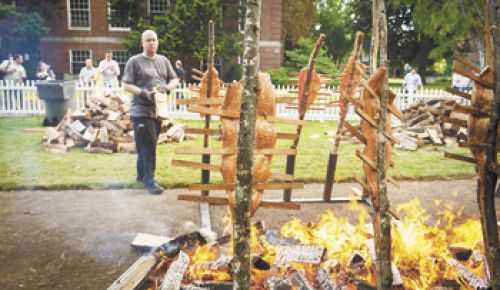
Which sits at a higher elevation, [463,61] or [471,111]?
[463,61]

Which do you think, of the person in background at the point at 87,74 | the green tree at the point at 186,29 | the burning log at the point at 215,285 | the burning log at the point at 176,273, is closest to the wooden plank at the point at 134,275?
the burning log at the point at 176,273

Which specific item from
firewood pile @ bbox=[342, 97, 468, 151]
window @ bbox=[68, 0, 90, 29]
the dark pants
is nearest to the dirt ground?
the dark pants

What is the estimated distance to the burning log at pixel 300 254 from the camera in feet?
10.3

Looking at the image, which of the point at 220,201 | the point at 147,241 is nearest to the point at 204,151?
the point at 220,201

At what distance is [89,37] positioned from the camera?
30.4 m

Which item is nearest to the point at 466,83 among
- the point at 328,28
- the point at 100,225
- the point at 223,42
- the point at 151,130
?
the point at 223,42

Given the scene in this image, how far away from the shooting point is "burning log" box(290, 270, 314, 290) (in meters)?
2.73

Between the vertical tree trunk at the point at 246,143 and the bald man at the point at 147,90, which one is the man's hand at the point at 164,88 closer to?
the bald man at the point at 147,90

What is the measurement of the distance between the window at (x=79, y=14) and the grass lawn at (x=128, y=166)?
72.6 ft

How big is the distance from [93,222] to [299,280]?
9.21 ft

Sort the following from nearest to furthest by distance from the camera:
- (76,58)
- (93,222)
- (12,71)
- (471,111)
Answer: (471,111), (93,222), (12,71), (76,58)

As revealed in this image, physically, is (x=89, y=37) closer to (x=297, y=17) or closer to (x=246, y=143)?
(x=297, y=17)

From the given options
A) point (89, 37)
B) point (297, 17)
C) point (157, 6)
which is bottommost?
point (89, 37)

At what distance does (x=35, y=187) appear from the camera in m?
6.07
